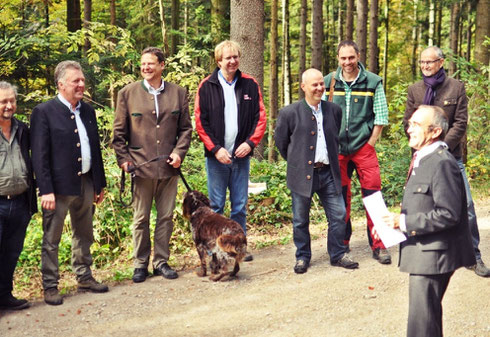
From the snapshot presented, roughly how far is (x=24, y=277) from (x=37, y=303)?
146 centimetres

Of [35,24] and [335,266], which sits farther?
[35,24]

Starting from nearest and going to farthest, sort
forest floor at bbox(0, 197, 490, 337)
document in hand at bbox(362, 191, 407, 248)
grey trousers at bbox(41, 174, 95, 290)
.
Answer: document in hand at bbox(362, 191, 407, 248), forest floor at bbox(0, 197, 490, 337), grey trousers at bbox(41, 174, 95, 290)

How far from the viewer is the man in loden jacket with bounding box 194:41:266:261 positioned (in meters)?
6.30

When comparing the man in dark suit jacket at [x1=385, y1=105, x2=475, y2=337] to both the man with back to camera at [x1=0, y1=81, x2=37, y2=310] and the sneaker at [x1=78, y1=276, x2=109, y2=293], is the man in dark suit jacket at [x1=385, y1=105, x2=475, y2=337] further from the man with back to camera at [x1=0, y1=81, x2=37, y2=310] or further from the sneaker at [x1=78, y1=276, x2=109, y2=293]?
the man with back to camera at [x1=0, y1=81, x2=37, y2=310]

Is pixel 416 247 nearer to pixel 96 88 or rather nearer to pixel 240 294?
pixel 240 294

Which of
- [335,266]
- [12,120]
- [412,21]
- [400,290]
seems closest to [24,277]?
[12,120]

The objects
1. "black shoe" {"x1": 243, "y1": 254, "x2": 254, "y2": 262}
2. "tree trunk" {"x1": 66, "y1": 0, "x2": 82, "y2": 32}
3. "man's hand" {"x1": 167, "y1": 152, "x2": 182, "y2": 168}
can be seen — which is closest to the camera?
"man's hand" {"x1": 167, "y1": 152, "x2": 182, "y2": 168}

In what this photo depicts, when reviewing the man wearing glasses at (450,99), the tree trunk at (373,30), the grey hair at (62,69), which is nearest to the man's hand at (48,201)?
the grey hair at (62,69)

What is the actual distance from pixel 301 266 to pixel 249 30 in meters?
4.44

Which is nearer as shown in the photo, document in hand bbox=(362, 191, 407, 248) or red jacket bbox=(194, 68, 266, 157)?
document in hand bbox=(362, 191, 407, 248)

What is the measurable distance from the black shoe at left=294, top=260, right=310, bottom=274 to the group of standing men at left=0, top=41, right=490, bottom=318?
1cm

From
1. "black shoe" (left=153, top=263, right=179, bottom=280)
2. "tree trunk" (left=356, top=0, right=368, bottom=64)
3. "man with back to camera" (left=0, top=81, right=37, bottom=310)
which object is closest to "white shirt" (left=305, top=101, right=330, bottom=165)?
"black shoe" (left=153, top=263, right=179, bottom=280)

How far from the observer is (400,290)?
5609 millimetres

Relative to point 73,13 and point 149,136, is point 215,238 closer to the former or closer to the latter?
point 149,136
